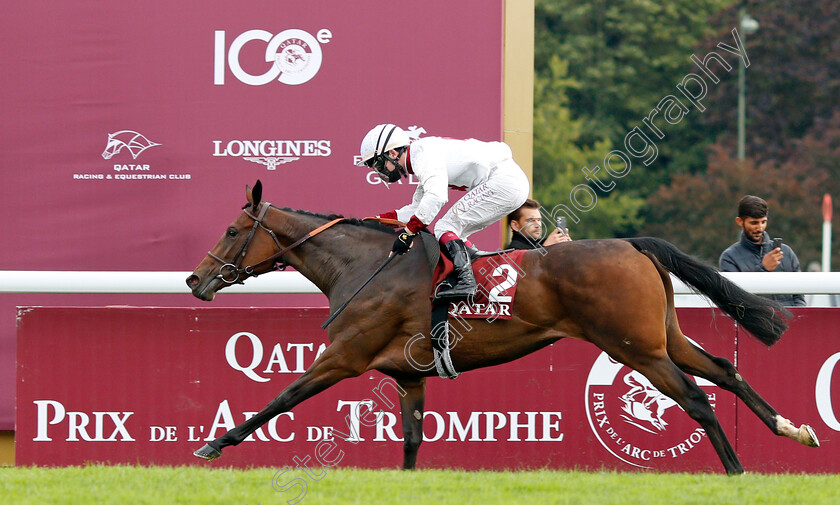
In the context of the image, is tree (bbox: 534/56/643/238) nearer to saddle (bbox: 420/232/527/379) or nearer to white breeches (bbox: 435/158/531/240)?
white breeches (bbox: 435/158/531/240)

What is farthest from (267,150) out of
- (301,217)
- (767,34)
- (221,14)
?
(767,34)

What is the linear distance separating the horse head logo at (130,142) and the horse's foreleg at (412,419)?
2.75 meters

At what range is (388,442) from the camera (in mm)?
7406

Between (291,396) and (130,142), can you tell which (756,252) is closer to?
(291,396)

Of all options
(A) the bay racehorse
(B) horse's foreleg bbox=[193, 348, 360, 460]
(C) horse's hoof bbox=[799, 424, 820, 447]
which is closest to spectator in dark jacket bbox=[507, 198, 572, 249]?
(A) the bay racehorse

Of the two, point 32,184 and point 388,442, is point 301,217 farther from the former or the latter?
point 32,184

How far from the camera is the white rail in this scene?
7.29 m

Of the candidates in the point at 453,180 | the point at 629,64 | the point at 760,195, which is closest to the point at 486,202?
the point at 453,180

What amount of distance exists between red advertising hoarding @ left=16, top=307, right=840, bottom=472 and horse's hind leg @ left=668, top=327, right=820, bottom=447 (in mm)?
905

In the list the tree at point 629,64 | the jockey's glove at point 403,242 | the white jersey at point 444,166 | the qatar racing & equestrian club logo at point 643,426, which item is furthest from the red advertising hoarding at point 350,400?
the tree at point 629,64

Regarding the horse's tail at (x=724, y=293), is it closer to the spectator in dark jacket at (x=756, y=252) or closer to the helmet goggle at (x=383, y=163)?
the spectator in dark jacket at (x=756, y=252)

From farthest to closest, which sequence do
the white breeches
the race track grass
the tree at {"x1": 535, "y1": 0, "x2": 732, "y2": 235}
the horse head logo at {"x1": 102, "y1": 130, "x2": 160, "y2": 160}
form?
1. the tree at {"x1": 535, "y1": 0, "x2": 732, "y2": 235}
2. the horse head logo at {"x1": 102, "y1": 130, "x2": 160, "y2": 160}
3. the white breeches
4. the race track grass

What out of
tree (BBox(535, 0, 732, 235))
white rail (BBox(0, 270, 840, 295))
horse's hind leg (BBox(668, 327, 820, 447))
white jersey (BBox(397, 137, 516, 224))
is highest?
tree (BBox(535, 0, 732, 235))

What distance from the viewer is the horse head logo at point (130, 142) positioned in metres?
8.15
